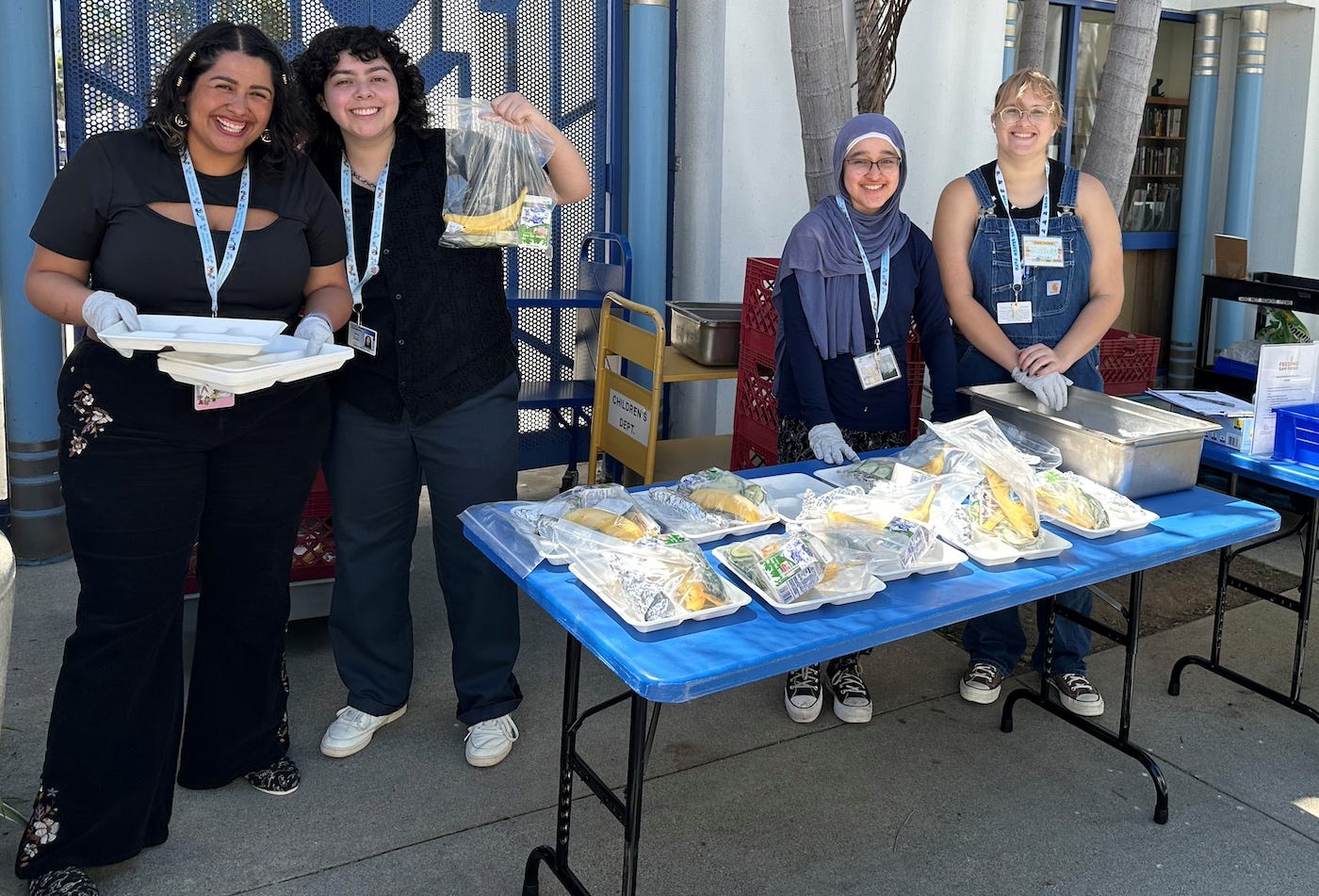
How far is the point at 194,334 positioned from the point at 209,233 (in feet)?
0.96

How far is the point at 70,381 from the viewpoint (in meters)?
2.56

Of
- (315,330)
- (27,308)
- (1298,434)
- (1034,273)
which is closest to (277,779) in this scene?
(315,330)

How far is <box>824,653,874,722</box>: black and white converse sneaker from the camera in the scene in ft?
11.8

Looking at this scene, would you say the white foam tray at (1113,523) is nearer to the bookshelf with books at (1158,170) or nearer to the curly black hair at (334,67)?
the curly black hair at (334,67)

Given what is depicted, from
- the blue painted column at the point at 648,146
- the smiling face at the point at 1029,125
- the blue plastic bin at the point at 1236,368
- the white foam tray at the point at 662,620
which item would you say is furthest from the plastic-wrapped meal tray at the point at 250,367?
the blue plastic bin at the point at 1236,368

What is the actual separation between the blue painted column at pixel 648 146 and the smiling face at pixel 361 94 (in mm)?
2852

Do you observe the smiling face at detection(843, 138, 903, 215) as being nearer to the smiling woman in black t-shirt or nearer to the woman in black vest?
the woman in black vest

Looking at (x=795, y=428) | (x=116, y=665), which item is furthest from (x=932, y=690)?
(x=116, y=665)

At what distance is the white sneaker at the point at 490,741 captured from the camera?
328 cm

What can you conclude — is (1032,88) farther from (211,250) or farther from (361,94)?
(211,250)

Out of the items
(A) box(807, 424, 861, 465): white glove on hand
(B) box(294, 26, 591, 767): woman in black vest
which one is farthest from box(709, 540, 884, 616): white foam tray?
(B) box(294, 26, 591, 767): woman in black vest

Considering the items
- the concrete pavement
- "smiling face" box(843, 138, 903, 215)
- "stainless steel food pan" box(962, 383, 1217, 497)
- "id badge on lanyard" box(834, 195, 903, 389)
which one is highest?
"smiling face" box(843, 138, 903, 215)

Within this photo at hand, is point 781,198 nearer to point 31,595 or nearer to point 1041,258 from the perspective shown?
point 1041,258

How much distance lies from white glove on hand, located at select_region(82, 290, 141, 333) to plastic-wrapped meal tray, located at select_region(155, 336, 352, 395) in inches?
3.9
